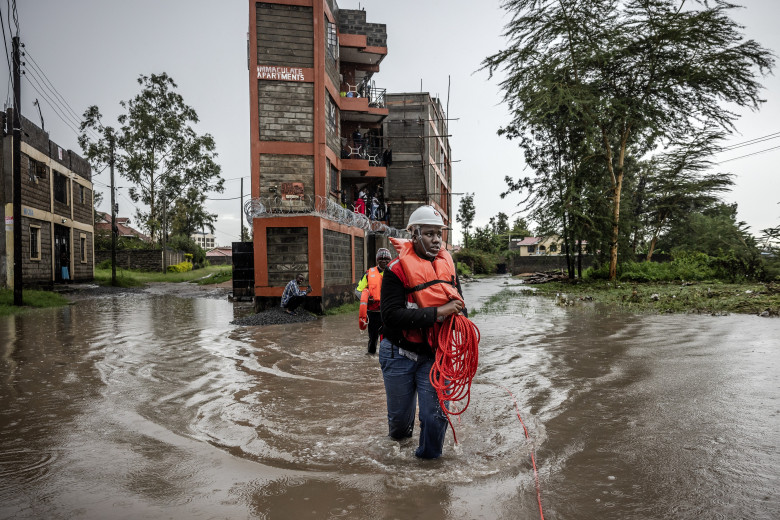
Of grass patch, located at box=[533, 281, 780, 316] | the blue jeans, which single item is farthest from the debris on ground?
the blue jeans

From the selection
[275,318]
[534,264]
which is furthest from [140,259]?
[534,264]

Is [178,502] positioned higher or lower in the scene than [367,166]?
lower

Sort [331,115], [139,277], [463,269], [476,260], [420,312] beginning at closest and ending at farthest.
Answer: [420,312] → [331,115] → [139,277] → [463,269] → [476,260]

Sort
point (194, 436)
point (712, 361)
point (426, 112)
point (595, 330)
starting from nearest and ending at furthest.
A: point (194, 436) < point (712, 361) < point (595, 330) < point (426, 112)

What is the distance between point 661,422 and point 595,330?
7119 millimetres

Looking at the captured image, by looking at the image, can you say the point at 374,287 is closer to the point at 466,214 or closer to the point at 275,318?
the point at 275,318

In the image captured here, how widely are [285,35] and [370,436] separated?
63.1 ft

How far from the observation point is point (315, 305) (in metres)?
17.5

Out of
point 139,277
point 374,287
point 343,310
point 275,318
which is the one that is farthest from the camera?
point 139,277

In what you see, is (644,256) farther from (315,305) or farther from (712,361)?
(712,361)

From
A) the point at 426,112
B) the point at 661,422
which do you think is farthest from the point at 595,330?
the point at 426,112

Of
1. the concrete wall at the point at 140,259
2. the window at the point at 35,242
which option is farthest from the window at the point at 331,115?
the concrete wall at the point at 140,259

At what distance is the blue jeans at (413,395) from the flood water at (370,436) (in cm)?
21

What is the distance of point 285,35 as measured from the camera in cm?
2103
